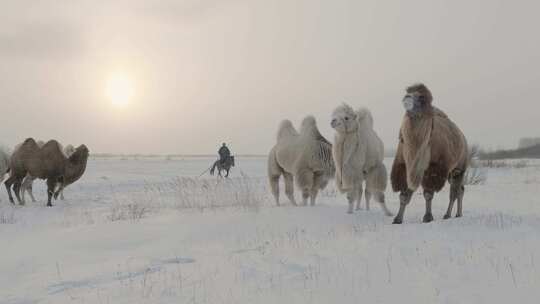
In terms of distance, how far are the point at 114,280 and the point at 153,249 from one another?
143 cm

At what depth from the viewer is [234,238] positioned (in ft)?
21.9

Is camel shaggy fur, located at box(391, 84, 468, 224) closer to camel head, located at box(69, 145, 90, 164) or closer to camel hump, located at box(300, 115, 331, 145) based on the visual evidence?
camel hump, located at box(300, 115, 331, 145)

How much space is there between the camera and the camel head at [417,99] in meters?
7.02

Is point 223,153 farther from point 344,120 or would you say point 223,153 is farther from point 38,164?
point 344,120

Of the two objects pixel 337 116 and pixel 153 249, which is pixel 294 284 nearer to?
pixel 153 249

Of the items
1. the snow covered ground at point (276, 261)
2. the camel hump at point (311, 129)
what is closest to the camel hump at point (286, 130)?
the camel hump at point (311, 129)

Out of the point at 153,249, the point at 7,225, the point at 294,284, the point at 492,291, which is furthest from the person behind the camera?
the point at 7,225

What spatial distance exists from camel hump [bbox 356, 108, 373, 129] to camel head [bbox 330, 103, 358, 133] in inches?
24.5

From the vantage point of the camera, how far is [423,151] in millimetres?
7043

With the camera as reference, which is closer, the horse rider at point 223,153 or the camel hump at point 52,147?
the camel hump at point 52,147

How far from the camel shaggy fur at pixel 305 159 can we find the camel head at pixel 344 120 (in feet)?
5.31

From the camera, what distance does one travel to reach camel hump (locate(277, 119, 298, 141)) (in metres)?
11.0

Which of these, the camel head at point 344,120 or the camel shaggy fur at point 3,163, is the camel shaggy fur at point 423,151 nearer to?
the camel head at point 344,120

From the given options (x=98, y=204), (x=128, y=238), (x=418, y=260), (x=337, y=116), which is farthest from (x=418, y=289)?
(x=98, y=204)
